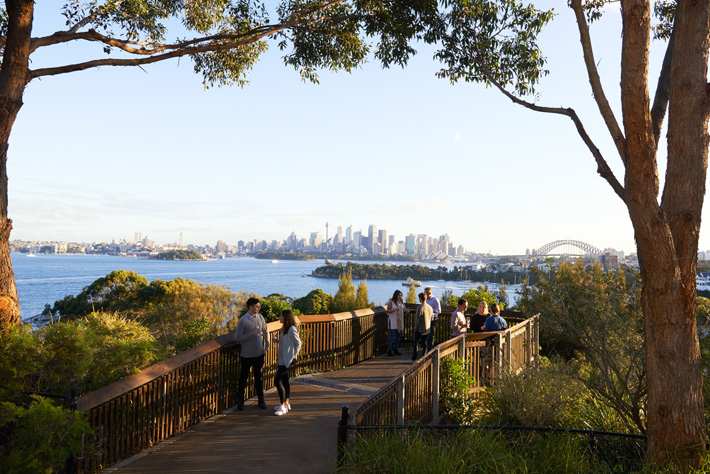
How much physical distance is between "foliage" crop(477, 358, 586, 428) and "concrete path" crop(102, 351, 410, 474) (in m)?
2.32

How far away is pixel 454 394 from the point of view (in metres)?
8.14

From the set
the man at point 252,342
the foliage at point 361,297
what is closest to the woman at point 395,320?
the man at point 252,342

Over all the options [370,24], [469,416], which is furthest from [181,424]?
[370,24]

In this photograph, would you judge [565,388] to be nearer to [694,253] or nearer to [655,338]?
[655,338]

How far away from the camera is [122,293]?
4428 centimetres

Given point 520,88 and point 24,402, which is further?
point 520,88

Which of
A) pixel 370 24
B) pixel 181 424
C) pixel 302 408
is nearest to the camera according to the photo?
pixel 181 424

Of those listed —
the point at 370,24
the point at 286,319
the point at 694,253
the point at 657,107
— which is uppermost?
the point at 370,24

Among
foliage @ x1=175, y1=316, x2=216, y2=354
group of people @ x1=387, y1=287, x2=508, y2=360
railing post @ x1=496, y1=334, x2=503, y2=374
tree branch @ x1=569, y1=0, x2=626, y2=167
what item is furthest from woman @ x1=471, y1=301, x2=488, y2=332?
tree branch @ x1=569, y1=0, x2=626, y2=167

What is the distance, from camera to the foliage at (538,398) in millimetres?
7137

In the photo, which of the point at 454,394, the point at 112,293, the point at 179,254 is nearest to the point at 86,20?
the point at 454,394

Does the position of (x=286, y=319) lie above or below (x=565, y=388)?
above

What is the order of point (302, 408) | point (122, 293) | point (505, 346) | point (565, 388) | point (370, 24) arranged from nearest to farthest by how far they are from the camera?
point (565, 388) < point (302, 408) < point (505, 346) < point (370, 24) < point (122, 293)

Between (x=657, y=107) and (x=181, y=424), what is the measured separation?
24.1 ft
